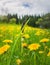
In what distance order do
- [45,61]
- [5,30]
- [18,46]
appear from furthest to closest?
[5,30]
[18,46]
[45,61]

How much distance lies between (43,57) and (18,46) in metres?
0.38

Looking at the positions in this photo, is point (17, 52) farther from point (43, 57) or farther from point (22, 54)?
point (43, 57)

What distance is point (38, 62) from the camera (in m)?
1.29

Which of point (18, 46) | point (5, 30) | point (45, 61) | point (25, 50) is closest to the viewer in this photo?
point (45, 61)

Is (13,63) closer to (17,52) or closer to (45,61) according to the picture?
(45,61)

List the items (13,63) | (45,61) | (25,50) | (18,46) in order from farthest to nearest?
(18,46) → (25,50) → (45,61) → (13,63)

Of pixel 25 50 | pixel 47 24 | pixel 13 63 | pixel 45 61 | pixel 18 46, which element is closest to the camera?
pixel 13 63

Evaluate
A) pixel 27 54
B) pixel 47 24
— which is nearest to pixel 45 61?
pixel 27 54

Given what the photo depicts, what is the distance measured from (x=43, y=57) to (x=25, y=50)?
21 cm

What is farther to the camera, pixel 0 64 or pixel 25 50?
pixel 25 50

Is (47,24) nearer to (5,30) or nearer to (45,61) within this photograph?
(5,30)

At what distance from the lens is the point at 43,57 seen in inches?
55.0

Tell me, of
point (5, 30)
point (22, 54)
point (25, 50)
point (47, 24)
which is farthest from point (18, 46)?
point (47, 24)

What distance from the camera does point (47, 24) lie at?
12.4 ft
